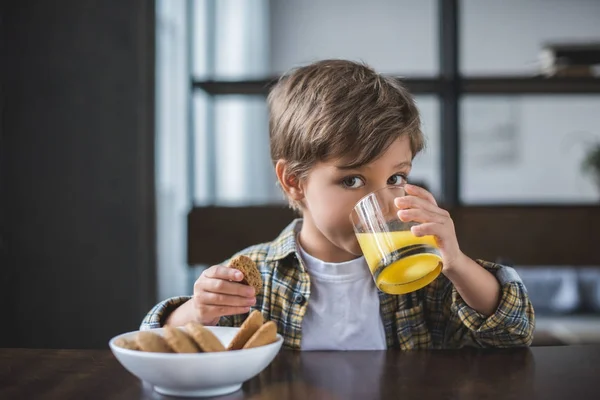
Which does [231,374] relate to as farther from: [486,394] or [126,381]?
[486,394]

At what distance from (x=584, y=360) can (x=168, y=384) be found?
1.94 feet

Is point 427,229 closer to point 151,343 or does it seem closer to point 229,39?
point 151,343

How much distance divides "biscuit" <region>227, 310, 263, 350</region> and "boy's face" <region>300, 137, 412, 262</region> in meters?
0.38

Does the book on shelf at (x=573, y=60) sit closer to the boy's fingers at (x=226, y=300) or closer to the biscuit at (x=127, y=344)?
the boy's fingers at (x=226, y=300)

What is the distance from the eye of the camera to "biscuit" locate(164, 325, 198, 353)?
75cm

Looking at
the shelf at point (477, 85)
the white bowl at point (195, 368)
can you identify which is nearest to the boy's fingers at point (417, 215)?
the white bowl at point (195, 368)

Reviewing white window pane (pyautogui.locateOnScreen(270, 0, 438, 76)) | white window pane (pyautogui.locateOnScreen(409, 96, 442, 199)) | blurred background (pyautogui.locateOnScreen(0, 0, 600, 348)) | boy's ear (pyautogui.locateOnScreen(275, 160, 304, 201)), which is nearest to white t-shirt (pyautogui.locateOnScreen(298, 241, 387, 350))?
boy's ear (pyautogui.locateOnScreen(275, 160, 304, 201))

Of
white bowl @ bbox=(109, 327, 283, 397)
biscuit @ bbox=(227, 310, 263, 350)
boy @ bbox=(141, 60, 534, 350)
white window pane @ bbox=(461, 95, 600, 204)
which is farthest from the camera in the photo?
white window pane @ bbox=(461, 95, 600, 204)

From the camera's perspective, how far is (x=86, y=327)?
252cm

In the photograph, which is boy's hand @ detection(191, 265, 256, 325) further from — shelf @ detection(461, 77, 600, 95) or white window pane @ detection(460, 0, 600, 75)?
white window pane @ detection(460, 0, 600, 75)

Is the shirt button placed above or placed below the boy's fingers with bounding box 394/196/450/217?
below

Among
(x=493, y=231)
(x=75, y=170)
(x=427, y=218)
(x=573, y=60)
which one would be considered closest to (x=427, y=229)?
(x=427, y=218)

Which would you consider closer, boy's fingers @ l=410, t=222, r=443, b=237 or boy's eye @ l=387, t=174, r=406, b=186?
boy's fingers @ l=410, t=222, r=443, b=237

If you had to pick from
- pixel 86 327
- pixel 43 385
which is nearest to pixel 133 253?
pixel 86 327
